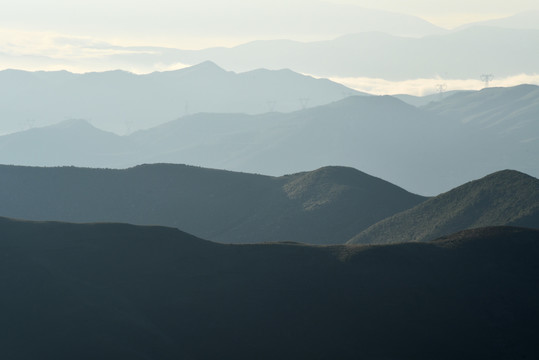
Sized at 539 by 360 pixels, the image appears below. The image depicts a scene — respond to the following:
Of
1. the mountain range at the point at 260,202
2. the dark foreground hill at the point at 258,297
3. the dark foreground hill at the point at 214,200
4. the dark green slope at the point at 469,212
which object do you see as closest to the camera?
the dark foreground hill at the point at 258,297

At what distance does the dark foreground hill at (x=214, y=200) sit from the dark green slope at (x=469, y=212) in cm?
946

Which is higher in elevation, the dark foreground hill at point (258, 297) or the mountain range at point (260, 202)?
the mountain range at point (260, 202)

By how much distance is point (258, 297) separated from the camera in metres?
58.9

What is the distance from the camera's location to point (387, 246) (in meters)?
68.2

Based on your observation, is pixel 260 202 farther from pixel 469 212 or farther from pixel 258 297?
pixel 258 297

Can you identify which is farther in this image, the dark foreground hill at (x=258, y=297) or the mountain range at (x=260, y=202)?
the mountain range at (x=260, y=202)

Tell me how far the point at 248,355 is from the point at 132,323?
8.41 m

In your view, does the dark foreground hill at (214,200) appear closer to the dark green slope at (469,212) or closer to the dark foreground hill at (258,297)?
the dark green slope at (469,212)

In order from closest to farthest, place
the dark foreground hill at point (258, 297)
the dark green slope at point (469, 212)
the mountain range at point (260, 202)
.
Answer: the dark foreground hill at point (258, 297) < the dark green slope at point (469, 212) < the mountain range at point (260, 202)

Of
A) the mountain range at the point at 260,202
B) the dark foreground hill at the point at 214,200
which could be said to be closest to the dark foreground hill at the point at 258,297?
the mountain range at the point at 260,202

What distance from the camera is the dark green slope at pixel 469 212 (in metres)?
94.6

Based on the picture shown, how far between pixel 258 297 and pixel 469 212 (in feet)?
152

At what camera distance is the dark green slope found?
9462cm

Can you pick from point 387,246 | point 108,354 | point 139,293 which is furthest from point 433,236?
point 108,354
